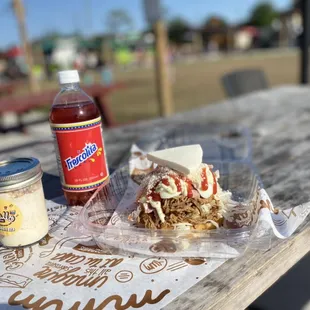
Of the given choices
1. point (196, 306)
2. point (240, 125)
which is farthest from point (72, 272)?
point (240, 125)

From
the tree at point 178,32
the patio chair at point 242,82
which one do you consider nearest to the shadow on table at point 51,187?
the patio chair at point 242,82

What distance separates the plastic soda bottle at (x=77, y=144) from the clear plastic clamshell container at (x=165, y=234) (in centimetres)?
7

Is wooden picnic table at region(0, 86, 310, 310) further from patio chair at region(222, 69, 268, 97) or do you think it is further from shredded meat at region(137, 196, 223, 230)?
patio chair at region(222, 69, 268, 97)

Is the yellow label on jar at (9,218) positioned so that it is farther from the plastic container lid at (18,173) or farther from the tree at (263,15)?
the tree at (263,15)

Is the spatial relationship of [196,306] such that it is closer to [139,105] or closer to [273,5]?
[139,105]

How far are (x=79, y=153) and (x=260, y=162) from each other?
2.96 ft

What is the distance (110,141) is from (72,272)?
56.4 inches

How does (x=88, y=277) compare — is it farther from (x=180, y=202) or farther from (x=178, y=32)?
(x=178, y=32)

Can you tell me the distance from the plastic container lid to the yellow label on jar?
46 millimetres

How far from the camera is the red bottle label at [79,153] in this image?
3.61 ft

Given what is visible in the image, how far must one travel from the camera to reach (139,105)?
9.43 meters

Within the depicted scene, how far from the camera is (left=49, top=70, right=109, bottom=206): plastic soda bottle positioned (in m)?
1.10

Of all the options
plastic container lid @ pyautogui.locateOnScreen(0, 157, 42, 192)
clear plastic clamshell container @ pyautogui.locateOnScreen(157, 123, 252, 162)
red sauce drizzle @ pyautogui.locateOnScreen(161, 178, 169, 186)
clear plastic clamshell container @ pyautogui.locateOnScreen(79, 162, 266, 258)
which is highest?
plastic container lid @ pyautogui.locateOnScreen(0, 157, 42, 192)

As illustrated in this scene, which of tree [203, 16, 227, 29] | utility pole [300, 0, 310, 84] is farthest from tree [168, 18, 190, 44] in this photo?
utility pole [300, 0, 310, 84]
